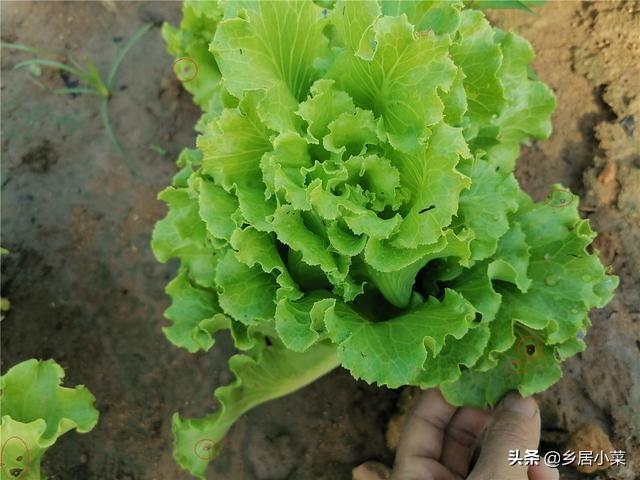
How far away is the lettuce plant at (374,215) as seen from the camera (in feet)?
6.98

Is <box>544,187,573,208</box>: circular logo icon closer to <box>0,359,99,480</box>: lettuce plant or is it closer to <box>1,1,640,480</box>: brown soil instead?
<box>1,1,640,480</box>: brown soil

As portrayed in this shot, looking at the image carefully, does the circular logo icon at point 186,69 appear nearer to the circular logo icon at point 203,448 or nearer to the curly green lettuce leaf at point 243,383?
the curly green lettuce leaf at point 243,383

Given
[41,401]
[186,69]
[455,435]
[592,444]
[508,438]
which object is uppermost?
[186,69]

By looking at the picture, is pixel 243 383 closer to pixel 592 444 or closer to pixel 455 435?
pixel 455 435

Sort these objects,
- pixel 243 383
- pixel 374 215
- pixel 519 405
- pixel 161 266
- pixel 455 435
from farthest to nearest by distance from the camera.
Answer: pixel 161 266 → pixel 455 435 → pixel 243 383 → pixel 519 405 → pixel 374 215

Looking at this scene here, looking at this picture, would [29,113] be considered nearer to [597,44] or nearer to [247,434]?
[247,434]

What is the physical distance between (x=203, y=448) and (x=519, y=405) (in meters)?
1.49

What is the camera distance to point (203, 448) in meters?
3.04

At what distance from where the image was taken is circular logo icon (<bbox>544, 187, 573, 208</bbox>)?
2732 millimetres

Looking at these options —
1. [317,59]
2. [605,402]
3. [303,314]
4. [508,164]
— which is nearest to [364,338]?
[303,314]

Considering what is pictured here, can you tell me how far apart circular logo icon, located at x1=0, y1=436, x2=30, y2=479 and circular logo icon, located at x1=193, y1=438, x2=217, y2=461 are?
29.3 inches

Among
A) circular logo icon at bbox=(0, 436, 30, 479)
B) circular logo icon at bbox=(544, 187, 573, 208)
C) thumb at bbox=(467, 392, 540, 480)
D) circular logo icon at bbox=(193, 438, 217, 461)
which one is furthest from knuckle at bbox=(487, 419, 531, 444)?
circular logo icon at bbox=(0, 436, 30, 479)

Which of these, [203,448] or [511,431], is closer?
[511,431]

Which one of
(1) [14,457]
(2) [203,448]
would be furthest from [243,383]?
(1) [14,457]
